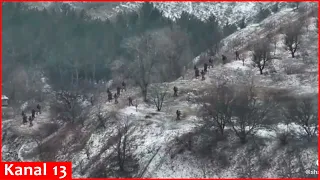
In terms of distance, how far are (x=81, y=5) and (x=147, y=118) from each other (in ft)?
256

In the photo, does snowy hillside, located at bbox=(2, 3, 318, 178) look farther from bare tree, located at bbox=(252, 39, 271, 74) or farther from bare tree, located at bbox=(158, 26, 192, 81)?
bare tree, located at bbox=(158, 26, 192, 81)

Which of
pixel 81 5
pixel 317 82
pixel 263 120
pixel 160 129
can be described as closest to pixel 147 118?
pixel 160 129

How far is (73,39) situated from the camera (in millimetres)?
76375

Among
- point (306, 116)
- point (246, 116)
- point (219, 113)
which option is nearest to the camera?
point (306, 116)

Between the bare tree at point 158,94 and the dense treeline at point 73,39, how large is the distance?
22683 millimetres

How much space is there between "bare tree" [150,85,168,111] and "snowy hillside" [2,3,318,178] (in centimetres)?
47

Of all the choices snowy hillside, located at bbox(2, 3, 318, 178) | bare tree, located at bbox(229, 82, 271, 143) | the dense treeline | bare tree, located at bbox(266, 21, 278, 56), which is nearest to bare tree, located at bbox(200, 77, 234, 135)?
bare tree, located at bbox(229, 82, 271, 143)

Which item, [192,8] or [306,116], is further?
[192,8]

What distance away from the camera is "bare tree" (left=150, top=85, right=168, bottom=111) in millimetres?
38384

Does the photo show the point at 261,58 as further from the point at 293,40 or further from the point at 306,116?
the point at 306,116

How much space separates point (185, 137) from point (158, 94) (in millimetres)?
9814

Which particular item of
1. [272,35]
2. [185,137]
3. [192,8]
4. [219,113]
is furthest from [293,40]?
[192,8]

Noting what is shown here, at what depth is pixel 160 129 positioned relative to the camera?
111 ft

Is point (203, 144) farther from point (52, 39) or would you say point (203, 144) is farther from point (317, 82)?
point (52, 39)
